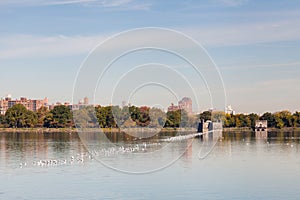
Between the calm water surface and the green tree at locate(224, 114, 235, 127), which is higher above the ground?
the green tree at locate(224, 114, 235, 127)

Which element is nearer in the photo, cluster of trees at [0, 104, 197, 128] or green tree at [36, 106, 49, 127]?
cluster of trees at [0, 104, 197, 128]

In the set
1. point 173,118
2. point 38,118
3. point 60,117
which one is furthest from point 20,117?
point 173,118

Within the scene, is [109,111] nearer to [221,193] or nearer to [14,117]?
[14,117]

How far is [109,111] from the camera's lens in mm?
103875

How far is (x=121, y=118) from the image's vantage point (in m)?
106

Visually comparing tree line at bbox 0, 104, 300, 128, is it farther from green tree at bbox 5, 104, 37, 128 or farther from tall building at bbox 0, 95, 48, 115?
tall building at bbox 0, 95, 48, 115

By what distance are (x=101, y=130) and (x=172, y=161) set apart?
6812 centimetres

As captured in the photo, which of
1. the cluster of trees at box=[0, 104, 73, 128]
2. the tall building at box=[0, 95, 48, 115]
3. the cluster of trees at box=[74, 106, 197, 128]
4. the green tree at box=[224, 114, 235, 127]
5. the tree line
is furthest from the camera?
the tall building at box=[0, 95, 48, 115]

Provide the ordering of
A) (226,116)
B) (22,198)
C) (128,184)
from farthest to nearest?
(226,116) < (128,184) < (22,198)

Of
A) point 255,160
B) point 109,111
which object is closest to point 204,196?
point 255,160

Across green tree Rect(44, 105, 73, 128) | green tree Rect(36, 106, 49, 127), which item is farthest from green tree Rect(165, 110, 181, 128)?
green tree Rect(36, 106, 49, 127)

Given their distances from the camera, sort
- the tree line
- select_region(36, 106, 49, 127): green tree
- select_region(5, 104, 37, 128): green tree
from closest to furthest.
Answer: the tree line → select_region(5, 104, 37, 128): green tree → select_region(36, 106, 49, 127): green tree

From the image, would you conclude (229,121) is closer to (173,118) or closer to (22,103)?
(173,118)

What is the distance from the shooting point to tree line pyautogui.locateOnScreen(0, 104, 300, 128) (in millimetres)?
104000
